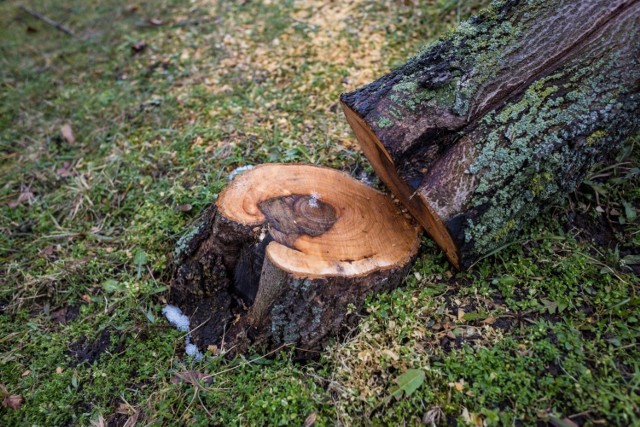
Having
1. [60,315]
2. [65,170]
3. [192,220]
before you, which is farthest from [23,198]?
[192,220]

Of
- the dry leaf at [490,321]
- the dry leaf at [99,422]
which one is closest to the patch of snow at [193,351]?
the dry leaf at [99,422]

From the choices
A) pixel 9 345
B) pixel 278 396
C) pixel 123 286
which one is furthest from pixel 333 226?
pixel 9 345

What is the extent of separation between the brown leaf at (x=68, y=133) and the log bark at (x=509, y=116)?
257 cm

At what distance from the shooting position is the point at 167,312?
2.53m

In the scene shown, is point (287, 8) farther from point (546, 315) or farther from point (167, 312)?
point (546, 315)

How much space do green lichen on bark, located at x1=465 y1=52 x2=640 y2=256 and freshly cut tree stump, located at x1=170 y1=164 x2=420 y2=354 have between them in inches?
17.2

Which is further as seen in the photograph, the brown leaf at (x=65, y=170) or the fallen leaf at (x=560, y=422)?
the brown leaf at (x=65, y=170)

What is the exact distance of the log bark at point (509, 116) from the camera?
207cm

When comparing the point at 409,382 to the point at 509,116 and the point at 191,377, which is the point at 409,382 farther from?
the point at 509,116

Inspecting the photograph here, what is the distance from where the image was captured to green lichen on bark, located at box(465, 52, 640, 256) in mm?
2062

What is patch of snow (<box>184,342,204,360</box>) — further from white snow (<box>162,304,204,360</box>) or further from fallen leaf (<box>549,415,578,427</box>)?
fallen leaf (<box>549,415,578,427</box>)

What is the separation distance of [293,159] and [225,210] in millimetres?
935

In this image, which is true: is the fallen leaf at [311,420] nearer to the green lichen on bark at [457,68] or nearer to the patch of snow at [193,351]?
the patch of snow at [193,351]

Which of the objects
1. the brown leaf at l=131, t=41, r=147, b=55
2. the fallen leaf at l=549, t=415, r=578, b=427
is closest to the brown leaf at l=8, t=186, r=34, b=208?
the brown leaf at l=131, t=41, r=147, b=55
